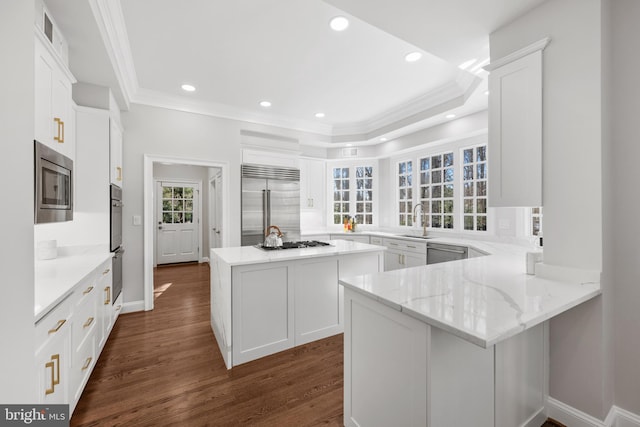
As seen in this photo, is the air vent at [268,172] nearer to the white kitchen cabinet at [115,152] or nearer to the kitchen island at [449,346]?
the white kitchen cabinet at [115,152]

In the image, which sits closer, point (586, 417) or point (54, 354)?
point (54, 354)

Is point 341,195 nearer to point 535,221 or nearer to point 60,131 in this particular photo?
point 535,221

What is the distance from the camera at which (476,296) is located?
4.47 feet

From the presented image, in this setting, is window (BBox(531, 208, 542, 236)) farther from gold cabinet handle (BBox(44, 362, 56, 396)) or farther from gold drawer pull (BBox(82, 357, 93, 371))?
gold drawer pull (BBox(82, 357, 93, 371))

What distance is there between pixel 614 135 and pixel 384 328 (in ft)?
5.69

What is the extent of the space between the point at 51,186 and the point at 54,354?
0.98 m

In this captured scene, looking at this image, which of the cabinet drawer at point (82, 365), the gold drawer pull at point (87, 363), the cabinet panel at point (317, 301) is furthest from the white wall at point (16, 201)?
the cabinet panel at point (317, 301)

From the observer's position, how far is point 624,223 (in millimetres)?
1577

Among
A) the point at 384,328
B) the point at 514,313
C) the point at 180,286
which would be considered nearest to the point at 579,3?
the point at 514,313

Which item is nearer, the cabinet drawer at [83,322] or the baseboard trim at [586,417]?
the baseboard trim at [586,417]

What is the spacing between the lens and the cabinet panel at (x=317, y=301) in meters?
2.70

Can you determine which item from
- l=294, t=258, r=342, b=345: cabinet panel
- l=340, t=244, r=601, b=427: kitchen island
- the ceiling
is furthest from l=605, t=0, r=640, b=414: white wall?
l=294, t=258, r=342, b=345: cabinet panel

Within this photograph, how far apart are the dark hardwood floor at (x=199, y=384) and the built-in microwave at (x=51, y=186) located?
1.32m

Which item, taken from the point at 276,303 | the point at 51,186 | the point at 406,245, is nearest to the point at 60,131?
the point at 51,186
